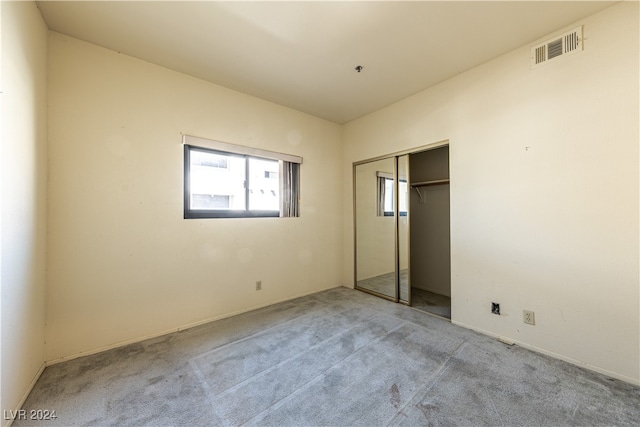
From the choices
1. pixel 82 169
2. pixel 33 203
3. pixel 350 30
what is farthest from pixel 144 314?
pixel 350 30

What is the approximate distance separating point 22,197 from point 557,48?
161 inches

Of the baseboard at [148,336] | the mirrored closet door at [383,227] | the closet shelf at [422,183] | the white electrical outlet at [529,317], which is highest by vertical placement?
the closet shelf at [422,183]

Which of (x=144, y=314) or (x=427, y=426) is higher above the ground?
(x=144, y=314)

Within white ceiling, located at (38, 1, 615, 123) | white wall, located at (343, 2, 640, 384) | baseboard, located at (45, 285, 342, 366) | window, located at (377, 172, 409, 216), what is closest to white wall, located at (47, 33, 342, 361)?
baseboard, located at (45, 285, 342, 366)

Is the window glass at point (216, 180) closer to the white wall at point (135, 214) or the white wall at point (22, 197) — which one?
the white wall at point (135, 214)

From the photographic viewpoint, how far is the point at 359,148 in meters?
3.82

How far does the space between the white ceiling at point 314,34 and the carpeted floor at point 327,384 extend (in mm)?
2687

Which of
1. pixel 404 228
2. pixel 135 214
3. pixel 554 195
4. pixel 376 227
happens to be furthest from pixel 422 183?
pixel 135 214

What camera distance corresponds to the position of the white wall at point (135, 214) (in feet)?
6.56

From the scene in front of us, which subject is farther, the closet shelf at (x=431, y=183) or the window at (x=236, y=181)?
the closet shelf at (x=431, y=183)

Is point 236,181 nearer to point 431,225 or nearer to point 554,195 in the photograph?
point 431,225

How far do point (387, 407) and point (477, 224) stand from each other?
190 centimetres

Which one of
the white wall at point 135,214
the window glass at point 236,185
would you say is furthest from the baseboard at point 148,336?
the window glass at point 236,185

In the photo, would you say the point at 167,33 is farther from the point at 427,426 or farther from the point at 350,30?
the point at 427,426
